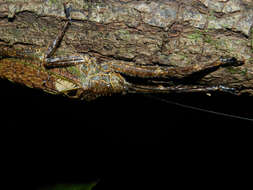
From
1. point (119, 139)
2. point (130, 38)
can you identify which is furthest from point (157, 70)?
point (119, 139)

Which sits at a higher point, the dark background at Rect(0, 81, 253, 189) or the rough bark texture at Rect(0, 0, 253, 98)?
the rough bark texture at Rect(0, 0, 253, 98)

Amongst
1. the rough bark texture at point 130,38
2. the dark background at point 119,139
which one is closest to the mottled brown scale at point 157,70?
the rough bark texture at point 130,38

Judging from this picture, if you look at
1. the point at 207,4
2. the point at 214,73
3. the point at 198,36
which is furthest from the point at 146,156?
the point at 207,4

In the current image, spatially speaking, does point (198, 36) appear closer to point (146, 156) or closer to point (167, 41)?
point (167, 41)

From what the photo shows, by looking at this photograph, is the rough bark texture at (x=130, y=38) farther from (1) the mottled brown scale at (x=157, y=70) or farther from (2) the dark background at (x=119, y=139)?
(2) the dark background at (x=119, y=139)

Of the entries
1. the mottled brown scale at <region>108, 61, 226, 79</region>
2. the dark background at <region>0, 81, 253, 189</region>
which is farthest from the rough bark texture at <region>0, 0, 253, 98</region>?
the dark background at <region>0, 81, 253, 189</region>

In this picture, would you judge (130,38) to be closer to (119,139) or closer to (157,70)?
(157,70)

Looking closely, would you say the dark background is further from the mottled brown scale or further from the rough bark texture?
the mottled brown scale
